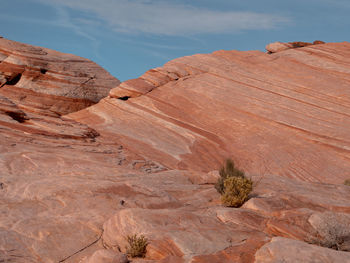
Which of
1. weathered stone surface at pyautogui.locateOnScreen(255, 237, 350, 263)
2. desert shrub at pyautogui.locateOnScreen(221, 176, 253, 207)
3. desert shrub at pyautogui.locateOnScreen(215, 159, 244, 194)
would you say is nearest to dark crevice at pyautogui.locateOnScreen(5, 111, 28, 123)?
desert shrub at pyautogui.locateOnScreen(215, 159, 244, 194)

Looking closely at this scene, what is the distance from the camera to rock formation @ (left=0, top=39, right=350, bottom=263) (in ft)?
28.8

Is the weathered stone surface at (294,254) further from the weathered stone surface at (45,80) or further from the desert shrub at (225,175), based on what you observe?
the weathered stone surface at (45,80)

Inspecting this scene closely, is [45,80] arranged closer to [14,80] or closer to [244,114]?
[14,80]

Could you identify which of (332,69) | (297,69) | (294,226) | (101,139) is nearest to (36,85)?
(101,139)

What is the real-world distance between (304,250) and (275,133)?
1470 centimetres

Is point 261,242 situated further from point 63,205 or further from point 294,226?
point 63,205

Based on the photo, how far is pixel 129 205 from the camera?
11.0 meters

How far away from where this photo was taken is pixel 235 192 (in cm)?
1188

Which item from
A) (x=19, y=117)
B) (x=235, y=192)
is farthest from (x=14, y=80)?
(x=235, y=192)

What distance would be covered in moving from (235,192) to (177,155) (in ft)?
23.7

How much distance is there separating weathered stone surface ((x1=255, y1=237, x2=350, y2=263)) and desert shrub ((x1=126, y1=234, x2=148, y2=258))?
2171mm

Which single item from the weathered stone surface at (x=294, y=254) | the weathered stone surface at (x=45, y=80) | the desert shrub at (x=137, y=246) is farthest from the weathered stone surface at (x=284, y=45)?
the desert shrub at (x=137, y=246)

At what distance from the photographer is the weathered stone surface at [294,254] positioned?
7215 mm

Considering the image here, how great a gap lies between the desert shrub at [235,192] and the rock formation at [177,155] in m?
0.30
